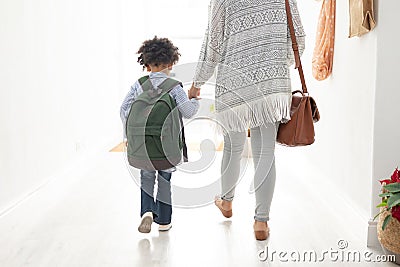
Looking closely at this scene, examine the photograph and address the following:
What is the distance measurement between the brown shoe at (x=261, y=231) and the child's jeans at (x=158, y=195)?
15.4 inches

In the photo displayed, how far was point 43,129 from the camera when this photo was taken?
9.65 ft

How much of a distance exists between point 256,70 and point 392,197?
708mm

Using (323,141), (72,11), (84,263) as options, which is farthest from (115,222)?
(72,11)

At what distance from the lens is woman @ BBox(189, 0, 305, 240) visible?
2113mm

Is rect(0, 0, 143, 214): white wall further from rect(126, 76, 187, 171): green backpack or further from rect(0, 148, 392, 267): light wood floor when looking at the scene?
rect(126, 76, 187, 171): green backpack

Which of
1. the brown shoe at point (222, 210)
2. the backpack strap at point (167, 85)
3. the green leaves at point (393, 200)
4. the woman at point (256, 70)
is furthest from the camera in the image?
the brown shoe at point (222, 210)

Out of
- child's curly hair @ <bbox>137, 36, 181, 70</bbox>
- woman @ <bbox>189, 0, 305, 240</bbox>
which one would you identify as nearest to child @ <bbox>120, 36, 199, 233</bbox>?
child's curly hair @ <bbox>137, 36, 181, 70</bbox>

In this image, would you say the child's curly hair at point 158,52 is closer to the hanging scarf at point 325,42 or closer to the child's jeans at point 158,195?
the child's jeans at point 158,195

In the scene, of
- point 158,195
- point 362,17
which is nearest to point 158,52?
point 158,195

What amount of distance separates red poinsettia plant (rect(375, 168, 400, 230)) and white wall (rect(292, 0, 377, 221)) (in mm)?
202

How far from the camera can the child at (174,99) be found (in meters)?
2.25

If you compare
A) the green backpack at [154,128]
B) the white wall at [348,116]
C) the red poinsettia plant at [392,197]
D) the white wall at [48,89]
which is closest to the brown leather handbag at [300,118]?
the white wall at [348,116]

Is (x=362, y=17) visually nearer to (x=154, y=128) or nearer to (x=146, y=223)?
(x=154, y=128)

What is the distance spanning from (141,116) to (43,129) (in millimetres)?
957
